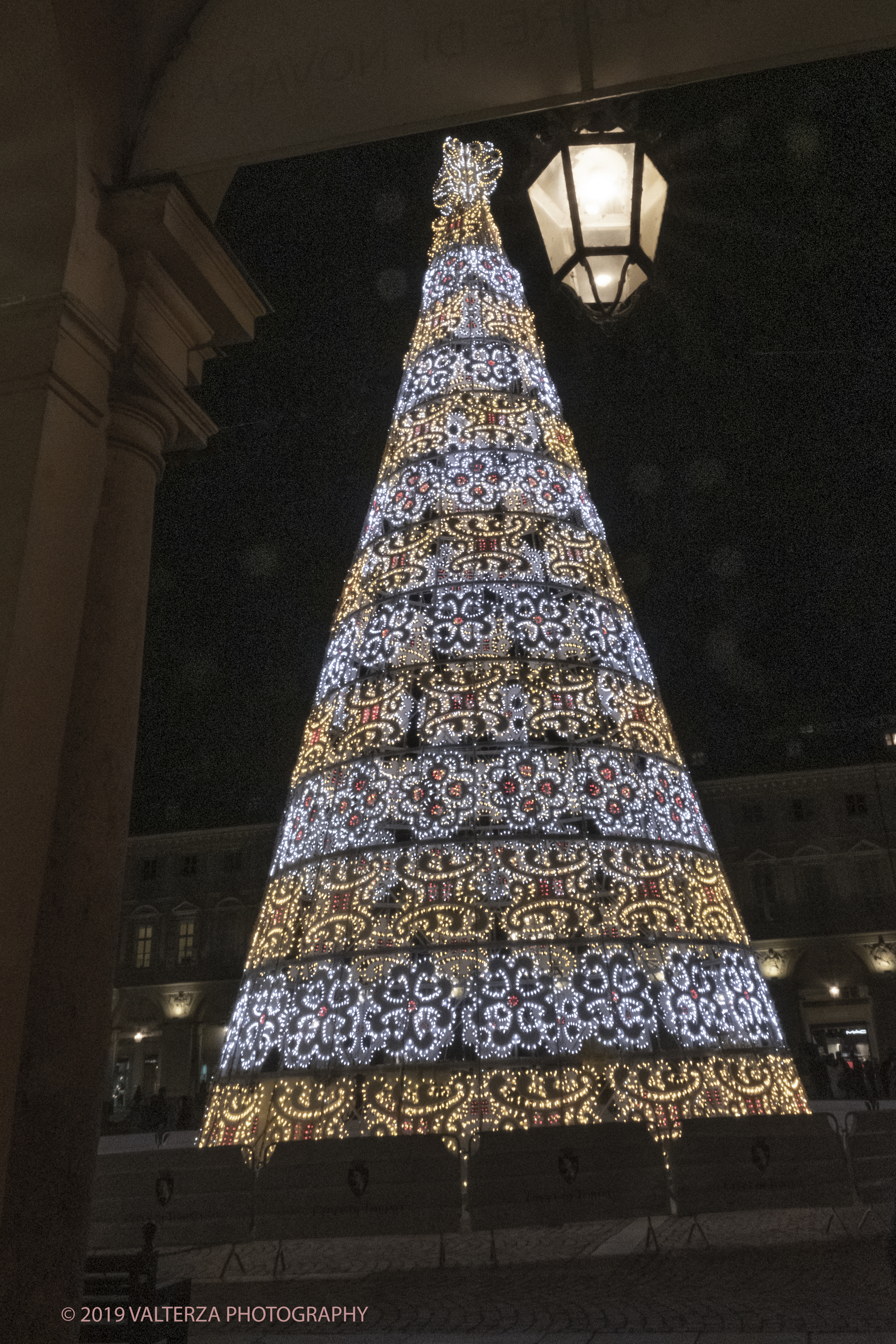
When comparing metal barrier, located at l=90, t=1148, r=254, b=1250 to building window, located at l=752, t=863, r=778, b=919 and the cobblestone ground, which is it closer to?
the cobblestone ground

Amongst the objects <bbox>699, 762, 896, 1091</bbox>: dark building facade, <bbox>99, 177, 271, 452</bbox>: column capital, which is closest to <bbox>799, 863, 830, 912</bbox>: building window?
<bbox>699, 762, 896, 1091</bbox>: dark building facade

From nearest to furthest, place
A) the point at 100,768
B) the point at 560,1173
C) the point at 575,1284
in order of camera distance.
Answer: the point at 100,768 < the point at 575,1284 < the point at 560,1173

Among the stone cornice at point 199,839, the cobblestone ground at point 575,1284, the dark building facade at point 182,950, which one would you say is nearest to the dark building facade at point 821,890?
the stone cornice at point 199,839

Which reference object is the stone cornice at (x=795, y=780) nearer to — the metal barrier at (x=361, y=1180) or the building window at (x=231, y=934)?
the building window at (x=231, y=934)

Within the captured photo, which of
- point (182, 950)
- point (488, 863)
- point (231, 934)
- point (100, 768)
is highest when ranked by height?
point (231, 934)

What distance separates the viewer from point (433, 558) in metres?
8.84

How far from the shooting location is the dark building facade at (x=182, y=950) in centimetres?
3397

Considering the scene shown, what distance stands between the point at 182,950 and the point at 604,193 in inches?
1432

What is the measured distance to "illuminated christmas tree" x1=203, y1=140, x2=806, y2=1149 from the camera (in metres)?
6.95

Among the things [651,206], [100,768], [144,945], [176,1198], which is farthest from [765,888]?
[100,768]

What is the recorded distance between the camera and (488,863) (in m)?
7.52

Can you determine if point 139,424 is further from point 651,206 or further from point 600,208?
point 651,206

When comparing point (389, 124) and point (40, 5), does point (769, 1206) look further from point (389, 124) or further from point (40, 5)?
point (40, 5)

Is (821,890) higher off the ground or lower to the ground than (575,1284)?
higher
